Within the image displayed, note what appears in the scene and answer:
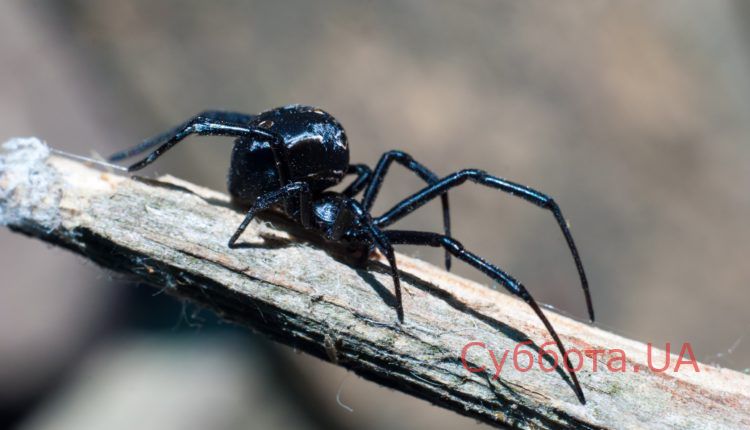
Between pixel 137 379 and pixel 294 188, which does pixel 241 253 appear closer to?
pixel 294 188

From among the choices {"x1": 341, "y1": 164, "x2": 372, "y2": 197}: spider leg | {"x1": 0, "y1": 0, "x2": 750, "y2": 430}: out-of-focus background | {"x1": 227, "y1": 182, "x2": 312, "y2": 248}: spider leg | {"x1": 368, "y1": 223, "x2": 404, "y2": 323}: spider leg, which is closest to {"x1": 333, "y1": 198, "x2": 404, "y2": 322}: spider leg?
{"x1": 368, "y1": 223, "x2": 404, "y2": 323}: spider leg

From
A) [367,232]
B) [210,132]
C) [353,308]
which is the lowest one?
[353,308]

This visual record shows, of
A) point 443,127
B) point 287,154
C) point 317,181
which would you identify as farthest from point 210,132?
point 443,127

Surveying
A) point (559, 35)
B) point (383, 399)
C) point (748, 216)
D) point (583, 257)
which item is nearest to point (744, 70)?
point (748, 216)

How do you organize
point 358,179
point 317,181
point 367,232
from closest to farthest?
1. point 367,232
2. point 317,181
3. point 358,179

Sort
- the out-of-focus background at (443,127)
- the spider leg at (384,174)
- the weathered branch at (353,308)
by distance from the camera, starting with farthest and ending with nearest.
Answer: the out-of-focus background at (443,127) < the spider leg at (384,174) < the weathered branch at (353,308)

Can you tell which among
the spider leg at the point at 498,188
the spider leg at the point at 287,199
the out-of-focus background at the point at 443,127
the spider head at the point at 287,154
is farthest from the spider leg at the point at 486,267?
the out-of-focus background at the point at 443,127

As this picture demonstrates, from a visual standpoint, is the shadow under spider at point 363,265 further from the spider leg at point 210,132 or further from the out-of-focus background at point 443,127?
the out-of-focus background at point 443,127

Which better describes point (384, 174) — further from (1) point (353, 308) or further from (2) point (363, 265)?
(1) point (353, 308)
